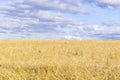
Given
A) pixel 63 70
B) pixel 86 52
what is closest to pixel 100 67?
pixel 63 70

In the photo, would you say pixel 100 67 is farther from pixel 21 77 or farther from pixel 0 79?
pixel 0 79

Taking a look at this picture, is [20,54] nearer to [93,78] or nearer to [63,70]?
[63,70]

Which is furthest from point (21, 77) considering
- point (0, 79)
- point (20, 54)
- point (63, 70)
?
point (20, 54)

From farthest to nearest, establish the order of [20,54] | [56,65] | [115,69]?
[20,54], [56,65], [115,69]

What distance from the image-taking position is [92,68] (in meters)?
10.8

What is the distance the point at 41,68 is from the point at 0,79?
7.20ft

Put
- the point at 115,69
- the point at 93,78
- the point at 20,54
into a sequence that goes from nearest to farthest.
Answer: the point at 93,78 → the point at 115,69 → the point at 20,54

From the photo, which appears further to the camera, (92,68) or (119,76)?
(92,68)

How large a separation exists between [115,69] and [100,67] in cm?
63

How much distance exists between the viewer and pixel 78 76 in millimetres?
9539

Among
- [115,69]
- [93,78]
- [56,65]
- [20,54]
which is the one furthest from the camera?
[20,54]

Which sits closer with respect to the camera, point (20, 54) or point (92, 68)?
point (92, 68)

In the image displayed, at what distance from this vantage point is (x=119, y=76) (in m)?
9.43

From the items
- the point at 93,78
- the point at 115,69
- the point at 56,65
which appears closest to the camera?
the point at 93,78
